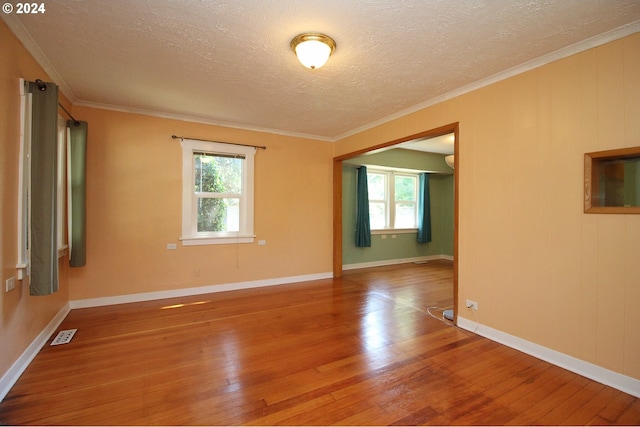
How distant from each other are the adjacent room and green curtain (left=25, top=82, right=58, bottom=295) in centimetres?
1

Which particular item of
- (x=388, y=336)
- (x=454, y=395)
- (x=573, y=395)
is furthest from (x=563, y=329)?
(x=388, y=336)

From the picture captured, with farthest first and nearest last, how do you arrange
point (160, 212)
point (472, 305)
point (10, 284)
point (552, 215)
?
point (160, 212) → point (472, 305) → point (552, 215) → point (10, 284)

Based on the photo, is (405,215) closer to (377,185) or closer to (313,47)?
(377,185)

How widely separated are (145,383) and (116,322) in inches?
57.9

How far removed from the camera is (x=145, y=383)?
2109 mm

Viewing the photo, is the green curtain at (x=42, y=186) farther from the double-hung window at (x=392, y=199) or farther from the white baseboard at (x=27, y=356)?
the double-hung window at (x=392, y=199)

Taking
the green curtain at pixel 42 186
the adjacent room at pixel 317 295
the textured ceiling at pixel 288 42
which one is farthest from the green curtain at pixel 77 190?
the green curtain at pixel 42 186

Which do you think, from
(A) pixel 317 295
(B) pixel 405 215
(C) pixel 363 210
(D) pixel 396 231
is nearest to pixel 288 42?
(A) pixel 317 295

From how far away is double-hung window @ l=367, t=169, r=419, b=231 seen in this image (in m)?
6.79

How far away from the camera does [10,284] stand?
2.08 meters

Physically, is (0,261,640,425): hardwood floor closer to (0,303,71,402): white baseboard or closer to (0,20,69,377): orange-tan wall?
(0,303,71,402): white baseboard

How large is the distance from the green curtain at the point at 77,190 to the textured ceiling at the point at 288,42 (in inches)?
18.6

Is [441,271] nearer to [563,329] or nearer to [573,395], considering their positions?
[563,329]

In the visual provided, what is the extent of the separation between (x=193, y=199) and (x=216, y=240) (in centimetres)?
70
